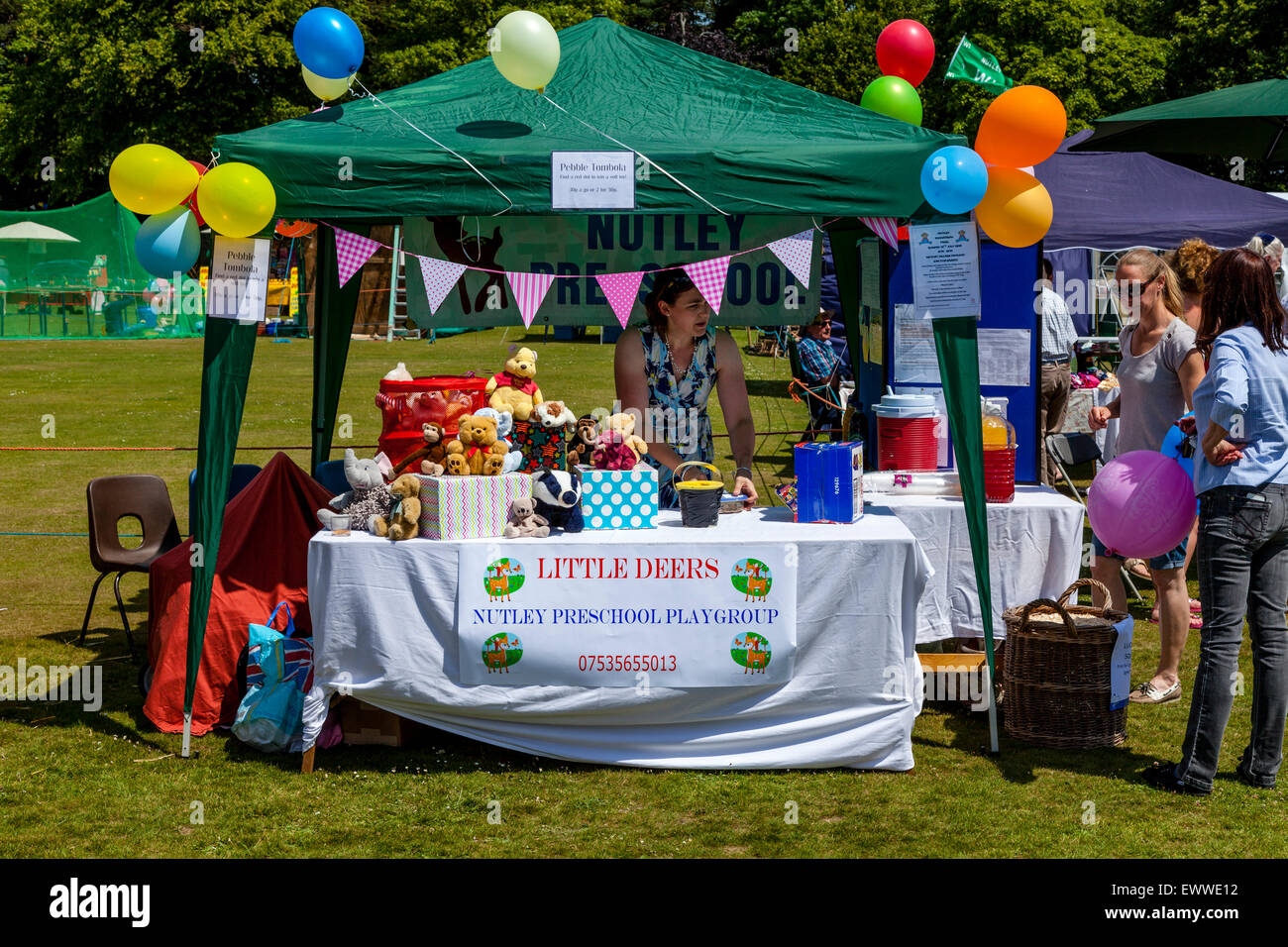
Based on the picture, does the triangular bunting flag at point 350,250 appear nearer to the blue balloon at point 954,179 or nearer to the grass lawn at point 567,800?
the grass lawn at point 567,800

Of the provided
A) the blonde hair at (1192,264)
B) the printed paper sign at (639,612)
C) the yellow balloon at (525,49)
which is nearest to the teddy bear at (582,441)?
the printed paper sign at (639,612)

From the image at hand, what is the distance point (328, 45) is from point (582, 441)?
1.89 meters

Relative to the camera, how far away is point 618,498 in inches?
194

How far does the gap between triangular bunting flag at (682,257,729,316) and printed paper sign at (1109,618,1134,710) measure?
7.25 feet

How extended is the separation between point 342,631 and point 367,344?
993 inches

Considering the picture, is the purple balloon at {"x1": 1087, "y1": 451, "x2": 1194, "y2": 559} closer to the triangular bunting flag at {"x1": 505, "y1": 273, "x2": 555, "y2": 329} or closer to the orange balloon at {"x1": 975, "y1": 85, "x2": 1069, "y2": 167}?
the orange balloon at {"x1": 975, "y1": 85, "x2": 1069, "y2": 167}

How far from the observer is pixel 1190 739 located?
453 cm

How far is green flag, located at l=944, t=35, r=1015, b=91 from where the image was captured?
30.7 ft

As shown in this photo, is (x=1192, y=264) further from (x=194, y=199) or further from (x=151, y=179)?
(x=151, y=179)

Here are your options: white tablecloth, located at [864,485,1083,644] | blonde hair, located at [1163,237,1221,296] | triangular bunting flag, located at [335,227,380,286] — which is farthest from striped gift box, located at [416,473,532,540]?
blonde hair, located at [1163,237,1221,296]

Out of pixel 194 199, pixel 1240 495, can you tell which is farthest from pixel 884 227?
pixel 194 199

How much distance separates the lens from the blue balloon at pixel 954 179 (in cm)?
469

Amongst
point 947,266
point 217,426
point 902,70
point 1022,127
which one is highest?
point 902,70

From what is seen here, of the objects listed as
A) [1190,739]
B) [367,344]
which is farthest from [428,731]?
[367,344]
